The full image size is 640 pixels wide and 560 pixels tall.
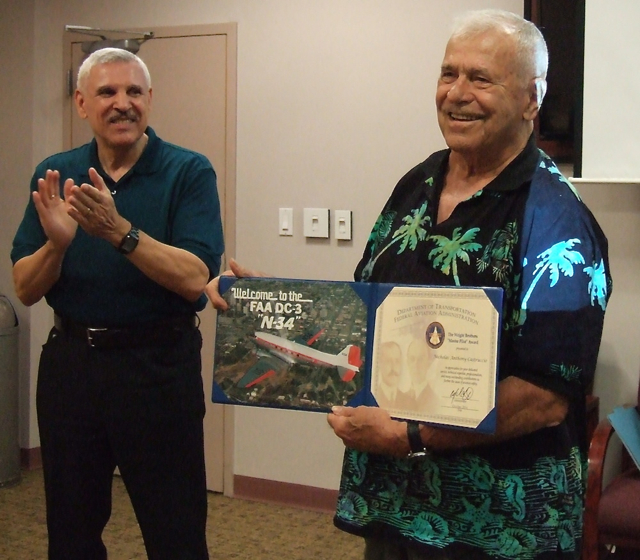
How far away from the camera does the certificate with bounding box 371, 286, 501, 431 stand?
3.97ft

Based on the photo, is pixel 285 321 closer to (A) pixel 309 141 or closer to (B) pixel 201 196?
(B) pixel 201 196

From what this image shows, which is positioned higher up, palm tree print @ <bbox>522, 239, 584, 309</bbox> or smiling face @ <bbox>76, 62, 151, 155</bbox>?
smiling face @ <bbox>76, 62, 151, 155</bbox>

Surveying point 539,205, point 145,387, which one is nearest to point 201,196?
point 145,387

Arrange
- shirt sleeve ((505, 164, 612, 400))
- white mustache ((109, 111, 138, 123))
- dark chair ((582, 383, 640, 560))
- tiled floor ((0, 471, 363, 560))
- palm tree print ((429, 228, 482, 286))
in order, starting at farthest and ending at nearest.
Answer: tiled floor ((0, 471, 363, 560))
dark chair ((582, 383, 640, 560))
white mustache ((109, 111, 138, 123))
palm tree print ((429, 228, 482, 286))
shirt sleeve ((505, 164, 612, 400))

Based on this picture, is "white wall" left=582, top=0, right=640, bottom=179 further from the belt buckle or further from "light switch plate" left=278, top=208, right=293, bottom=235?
the belt buckle

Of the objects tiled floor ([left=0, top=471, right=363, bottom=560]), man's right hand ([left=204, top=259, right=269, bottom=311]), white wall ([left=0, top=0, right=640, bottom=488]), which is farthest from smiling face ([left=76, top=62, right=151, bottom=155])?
tiled floor ([left=0, top=471, right=363, bottom=560])

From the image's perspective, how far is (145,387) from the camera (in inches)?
75.9

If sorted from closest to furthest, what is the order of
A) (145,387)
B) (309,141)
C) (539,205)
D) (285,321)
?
(539,205)
(285,321)
(145,387)
(309,141)

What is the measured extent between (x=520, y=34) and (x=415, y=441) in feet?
2.26

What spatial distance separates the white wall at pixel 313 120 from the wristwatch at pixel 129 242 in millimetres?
1718

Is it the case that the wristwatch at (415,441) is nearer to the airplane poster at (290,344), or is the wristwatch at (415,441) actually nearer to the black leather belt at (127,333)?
the airplane poster at (290,344)

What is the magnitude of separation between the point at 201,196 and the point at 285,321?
67 cm

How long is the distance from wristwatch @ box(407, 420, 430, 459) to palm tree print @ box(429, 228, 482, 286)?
24 centimetres

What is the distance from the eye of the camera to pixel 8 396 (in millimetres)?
3754
